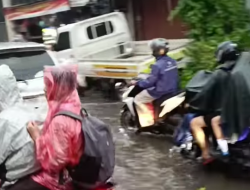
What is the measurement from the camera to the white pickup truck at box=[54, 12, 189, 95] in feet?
47.4

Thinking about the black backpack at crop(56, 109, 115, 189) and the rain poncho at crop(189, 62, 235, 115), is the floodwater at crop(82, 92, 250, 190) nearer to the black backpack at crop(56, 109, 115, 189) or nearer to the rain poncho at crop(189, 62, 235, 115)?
the rain poncho at crop(189, 62, 235, 115)

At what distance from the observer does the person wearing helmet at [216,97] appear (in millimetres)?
6691

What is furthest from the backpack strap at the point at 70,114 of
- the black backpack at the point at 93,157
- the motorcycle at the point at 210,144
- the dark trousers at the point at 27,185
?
the motorcycle at the point at 210,144

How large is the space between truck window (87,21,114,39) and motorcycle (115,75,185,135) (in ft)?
16.6

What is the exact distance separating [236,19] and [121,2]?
10473mm

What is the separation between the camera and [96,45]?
598 inches

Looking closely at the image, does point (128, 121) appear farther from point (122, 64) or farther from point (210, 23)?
point (122, 64)

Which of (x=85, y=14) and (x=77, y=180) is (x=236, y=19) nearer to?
(x=77, y=180)

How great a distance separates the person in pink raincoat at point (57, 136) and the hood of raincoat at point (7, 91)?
14.7 inches

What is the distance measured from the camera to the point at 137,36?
19.7m

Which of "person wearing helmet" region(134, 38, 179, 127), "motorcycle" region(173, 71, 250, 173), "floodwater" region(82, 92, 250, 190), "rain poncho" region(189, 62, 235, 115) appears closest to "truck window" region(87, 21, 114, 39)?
Answer: "floodwater" region(82, 92, 250, 190)

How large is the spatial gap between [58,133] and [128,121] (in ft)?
21.6

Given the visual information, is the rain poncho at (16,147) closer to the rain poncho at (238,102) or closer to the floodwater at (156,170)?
the rain poncho at (238,102)

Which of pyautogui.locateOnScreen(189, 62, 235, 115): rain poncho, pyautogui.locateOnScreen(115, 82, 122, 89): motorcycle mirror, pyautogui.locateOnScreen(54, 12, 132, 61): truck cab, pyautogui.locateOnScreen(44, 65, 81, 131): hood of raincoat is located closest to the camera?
pyautogui.locateOnScreen(44, 65, 81, 131): hood of raincoat
